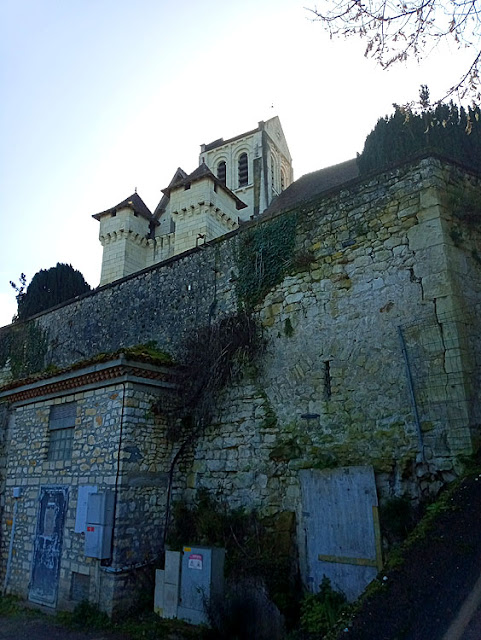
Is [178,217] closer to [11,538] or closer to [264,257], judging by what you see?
[264,257]

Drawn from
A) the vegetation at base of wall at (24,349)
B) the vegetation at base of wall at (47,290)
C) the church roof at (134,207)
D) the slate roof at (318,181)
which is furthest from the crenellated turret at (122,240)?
the vegetation at base of wall at (24,349)

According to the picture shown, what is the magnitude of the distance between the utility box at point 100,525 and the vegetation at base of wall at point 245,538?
102 cm

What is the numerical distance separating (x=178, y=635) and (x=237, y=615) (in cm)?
88

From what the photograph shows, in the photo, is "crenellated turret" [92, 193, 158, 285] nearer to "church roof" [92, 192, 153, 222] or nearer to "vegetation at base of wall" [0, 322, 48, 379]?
"church roof" [92, 192, 153, 222]

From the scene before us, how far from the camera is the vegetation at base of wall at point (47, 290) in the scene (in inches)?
858

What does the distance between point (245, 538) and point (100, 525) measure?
222cm

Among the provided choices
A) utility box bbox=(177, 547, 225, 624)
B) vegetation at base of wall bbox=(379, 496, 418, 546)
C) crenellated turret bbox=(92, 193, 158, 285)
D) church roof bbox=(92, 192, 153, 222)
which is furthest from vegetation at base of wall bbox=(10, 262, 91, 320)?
vegetation at base of wall bbox=(379, 496, 418, 546)

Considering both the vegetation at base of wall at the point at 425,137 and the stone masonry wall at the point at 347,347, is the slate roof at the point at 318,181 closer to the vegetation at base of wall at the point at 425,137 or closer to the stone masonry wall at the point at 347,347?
the vegetation at base of wall at the point at 425,137

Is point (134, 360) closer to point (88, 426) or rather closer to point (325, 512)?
point (88, 426)

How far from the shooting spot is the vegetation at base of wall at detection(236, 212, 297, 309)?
8.56m

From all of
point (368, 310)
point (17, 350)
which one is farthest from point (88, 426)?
point (17, 350)

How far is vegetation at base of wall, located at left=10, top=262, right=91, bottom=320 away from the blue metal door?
1419 centimetres

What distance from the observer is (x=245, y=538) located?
7.29 meters

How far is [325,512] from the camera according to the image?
6602mm
